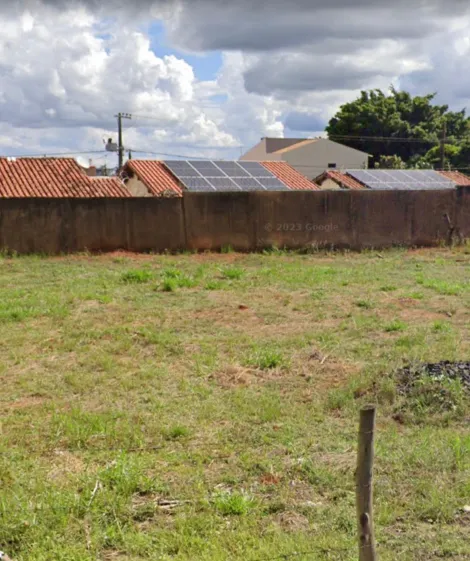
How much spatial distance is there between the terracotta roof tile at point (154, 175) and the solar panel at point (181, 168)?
8.1 inches

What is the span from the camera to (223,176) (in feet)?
75.4

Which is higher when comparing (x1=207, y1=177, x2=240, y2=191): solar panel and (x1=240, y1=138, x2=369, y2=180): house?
(x1=240, y1=138, x2=369, y2=180): house

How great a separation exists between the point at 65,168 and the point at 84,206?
27.1 ft

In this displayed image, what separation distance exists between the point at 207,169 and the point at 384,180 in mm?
7887

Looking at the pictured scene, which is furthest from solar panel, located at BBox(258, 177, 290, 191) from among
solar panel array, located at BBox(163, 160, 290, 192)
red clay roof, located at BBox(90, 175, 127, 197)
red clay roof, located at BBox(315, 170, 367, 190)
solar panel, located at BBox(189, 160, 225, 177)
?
red clay roof, located at BBox(90, 175, 127, 197)

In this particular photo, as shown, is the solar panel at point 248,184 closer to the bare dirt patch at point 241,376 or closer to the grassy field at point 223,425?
the grassy field at point 223,425

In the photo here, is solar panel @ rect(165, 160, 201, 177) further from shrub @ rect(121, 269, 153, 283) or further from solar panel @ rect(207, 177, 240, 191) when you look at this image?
shrub @ rect(121, 269, 153, 283)

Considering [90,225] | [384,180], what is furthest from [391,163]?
[90,225]

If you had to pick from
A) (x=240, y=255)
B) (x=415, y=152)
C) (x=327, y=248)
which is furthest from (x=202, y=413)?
(x=415, y=152)

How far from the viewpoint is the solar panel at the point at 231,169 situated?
931 inches

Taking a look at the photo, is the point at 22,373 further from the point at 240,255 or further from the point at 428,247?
the point at 428,247

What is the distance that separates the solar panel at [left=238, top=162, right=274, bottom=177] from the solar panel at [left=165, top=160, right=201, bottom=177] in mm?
1935

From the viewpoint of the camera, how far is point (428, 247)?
63.7 ft

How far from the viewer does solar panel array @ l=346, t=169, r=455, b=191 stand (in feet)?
88.4
